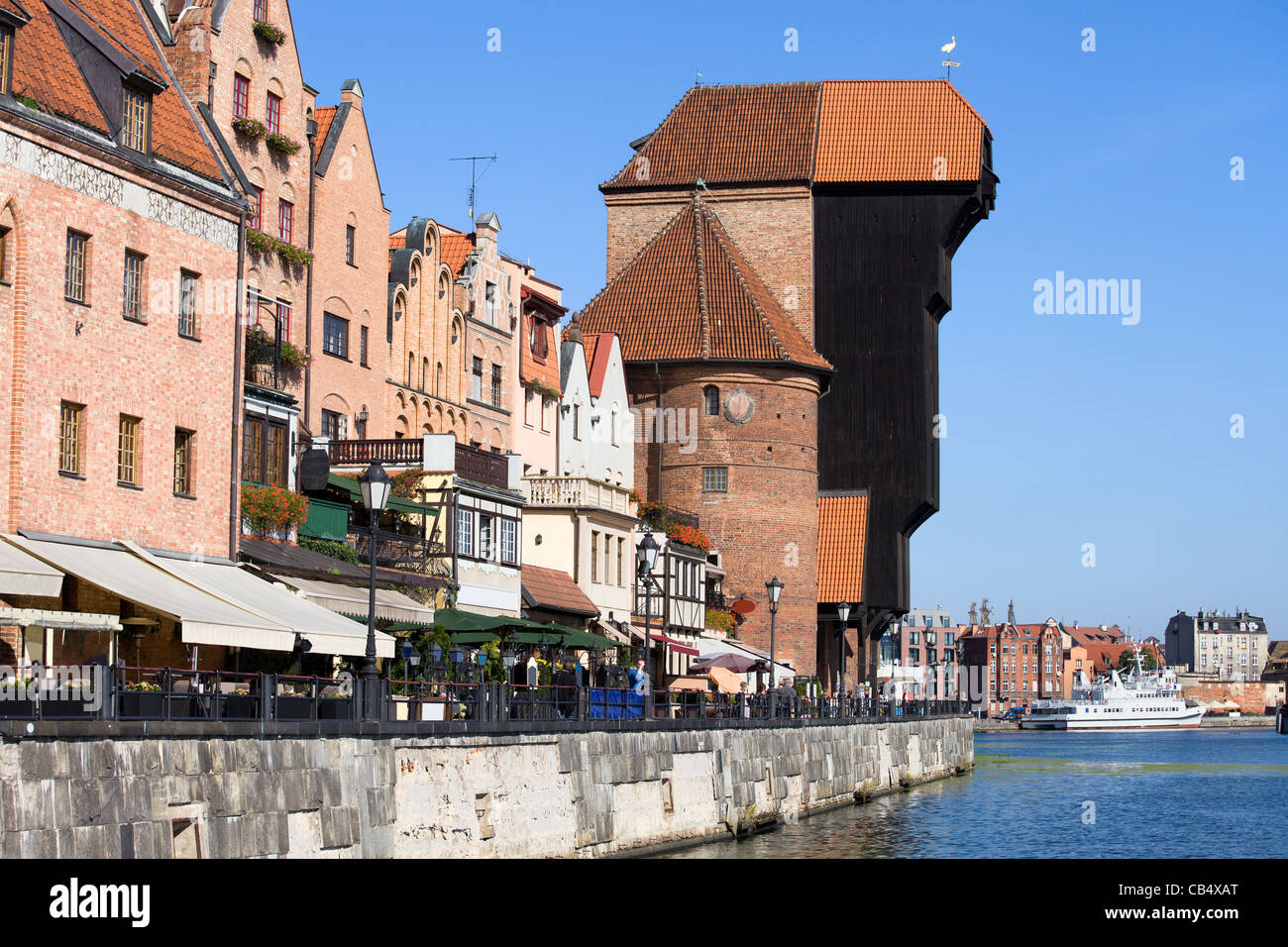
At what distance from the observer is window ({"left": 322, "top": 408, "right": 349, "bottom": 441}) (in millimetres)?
40188

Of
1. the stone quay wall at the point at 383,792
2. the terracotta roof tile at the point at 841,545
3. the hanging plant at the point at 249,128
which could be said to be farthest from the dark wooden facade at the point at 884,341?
the hanging plant at the point at 249,128

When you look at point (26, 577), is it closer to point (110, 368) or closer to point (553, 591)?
point (110, 368)

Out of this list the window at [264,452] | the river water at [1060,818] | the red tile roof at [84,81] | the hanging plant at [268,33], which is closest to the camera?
the red tile roof at [84,81]

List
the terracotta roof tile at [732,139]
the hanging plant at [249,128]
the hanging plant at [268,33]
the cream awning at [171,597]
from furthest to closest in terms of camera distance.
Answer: the terracotta roof tile at [732,139] < the hanging plant at [268,33] < the hanging plant at [249,128] < the cream awning at [171,597]

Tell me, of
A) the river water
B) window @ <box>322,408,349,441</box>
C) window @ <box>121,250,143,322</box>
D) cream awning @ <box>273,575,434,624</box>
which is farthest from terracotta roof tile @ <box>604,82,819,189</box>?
window @ <box>121,250,143,322</box>

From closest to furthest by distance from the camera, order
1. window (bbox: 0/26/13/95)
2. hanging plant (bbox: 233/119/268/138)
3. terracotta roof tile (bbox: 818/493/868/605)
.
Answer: window (bbox: 0/26/13/95), hanging plant (bbox: 233/119/268/138), terracotta roof tile (bbox: 818/493/868/605)

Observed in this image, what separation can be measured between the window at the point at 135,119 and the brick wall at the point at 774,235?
49542 mm

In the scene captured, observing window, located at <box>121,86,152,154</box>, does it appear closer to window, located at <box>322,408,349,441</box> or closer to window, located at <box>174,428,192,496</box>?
window, located at <box>174,428,192,496</box>

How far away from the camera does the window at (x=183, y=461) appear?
29812mm

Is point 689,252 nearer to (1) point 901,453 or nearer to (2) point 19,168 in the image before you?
(1) point 901,453

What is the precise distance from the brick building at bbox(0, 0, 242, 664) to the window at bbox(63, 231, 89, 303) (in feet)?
0.10

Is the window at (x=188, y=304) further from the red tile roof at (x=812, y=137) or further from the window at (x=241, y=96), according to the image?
the red tile roof at (x=812, y=137)

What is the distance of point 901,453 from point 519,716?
50622 millimetres

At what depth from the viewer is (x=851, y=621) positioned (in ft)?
253
